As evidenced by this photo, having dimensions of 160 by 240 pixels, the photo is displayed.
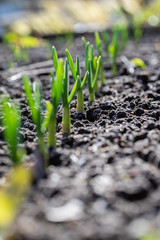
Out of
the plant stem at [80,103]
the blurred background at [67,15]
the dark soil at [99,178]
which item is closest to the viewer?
the dark soil at [99,178]

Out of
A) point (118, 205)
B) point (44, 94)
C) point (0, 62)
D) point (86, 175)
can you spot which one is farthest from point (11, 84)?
point (118, 205)

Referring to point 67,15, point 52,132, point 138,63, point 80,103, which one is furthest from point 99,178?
point 67,15

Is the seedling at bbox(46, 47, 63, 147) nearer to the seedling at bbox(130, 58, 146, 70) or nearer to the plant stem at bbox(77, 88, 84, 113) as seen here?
the plant stem at bbox(77, 88, 84, 113)

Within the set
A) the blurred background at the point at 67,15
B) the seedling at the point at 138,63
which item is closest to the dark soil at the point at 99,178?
the seedling at the point at 138,63

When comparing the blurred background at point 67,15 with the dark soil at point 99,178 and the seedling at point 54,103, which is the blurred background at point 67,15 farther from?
the seedling at point 54,103

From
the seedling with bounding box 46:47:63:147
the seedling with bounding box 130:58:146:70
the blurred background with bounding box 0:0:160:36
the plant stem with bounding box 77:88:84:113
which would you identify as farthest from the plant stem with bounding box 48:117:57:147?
the blurred background with bounding box 0:0:160:36

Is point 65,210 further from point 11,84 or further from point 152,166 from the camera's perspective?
point 11,84
